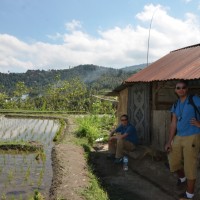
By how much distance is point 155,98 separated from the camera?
9320 millimetres

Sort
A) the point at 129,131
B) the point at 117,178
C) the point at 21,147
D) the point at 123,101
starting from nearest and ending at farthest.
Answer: the point at 117,178
the point at 129,131
the point at 21,147
the point at 123,101

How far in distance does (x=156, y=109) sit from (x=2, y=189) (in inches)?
178

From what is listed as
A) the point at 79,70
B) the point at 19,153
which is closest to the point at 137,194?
the point at 19,153

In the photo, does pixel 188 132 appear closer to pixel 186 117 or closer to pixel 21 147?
pixel 186 117

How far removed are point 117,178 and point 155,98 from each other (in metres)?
2.69

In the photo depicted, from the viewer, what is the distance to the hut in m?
8.30

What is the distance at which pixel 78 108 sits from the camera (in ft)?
105

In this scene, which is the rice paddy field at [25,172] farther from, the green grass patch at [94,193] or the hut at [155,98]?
the hut at [155,98]

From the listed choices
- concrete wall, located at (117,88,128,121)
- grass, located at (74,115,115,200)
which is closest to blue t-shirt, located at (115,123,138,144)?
grass, located at (74,115,115,200)

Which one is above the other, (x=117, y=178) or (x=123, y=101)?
(x=123, y=101)

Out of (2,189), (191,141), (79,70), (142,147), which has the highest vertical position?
(79,70)

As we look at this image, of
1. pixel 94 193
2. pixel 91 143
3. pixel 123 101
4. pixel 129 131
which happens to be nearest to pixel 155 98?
pixel 129 131

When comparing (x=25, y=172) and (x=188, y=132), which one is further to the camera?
(x=25, y=172)

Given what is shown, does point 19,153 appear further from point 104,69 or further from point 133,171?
point 104,69
